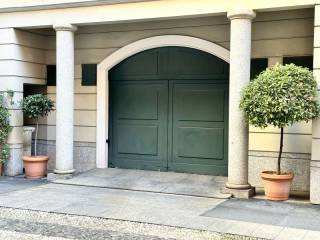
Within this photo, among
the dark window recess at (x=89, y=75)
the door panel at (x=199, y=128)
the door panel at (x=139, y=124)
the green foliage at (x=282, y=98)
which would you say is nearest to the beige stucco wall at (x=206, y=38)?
the dark window recess at (x=89, y=75)

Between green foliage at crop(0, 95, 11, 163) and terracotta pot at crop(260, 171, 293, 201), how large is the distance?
5734 mm

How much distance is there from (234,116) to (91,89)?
13.0 feet

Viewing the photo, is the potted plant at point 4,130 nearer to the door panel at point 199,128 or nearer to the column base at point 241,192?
the door panel at point 199,128

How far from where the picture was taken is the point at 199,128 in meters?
10.9

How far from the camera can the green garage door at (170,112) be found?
10758mm

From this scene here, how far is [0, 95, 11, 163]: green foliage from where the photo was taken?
11.0m

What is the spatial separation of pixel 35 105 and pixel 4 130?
3.22 ft

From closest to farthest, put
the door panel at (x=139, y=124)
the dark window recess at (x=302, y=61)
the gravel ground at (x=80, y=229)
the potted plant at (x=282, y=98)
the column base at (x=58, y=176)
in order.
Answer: the gravel ground at (x=80, y=229) → the potted plant at (x=282, y=98) → the dark window recess at (x=302, y=61) → the column base at (x=58, y=176) → the door panel at (x=139, y=124)

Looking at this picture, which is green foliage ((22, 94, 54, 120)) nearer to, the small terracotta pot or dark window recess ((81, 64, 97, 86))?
the small terracotta pot

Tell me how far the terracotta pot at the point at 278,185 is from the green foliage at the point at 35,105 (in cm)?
498

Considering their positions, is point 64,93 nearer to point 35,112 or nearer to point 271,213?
point 35,112

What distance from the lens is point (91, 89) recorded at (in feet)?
38.3

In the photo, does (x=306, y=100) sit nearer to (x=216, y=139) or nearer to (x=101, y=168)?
(x=216, y=139)

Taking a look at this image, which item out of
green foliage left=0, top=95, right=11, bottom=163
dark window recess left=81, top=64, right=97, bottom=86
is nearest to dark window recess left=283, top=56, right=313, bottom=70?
dark window recess left=81, top=64, right=97, bottom=86
